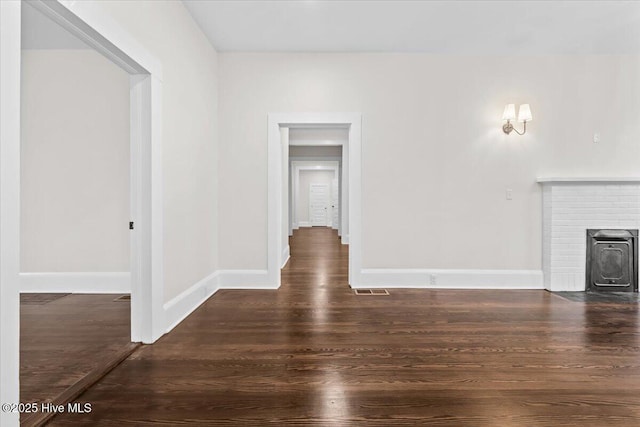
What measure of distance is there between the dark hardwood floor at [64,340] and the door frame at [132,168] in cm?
29

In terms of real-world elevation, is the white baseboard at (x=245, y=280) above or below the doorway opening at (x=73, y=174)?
below

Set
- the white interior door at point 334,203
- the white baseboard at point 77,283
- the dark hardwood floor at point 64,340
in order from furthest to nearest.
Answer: the white interior door at point 334,203, the white baseboard at point 77,283, the dark hardwood floor at point 64,340

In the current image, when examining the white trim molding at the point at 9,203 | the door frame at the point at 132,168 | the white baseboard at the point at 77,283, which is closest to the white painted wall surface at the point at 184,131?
the door frame at the point at 132,168

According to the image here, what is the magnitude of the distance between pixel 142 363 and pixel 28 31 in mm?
3594

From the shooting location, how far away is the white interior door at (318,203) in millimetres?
16031

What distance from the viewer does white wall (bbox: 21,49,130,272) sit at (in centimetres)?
401

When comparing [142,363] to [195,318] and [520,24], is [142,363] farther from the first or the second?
[520,24]

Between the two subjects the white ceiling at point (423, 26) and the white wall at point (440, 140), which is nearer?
the white ceiling at point (423, 26)

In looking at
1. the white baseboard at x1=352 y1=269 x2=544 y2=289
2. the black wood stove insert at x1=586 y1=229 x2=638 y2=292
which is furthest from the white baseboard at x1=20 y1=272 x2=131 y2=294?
the black wood stove insert at x1=586 y1=229 x2=638 y2=292

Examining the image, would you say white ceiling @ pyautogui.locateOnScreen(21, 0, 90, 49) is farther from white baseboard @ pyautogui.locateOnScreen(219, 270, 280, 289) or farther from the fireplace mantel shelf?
the fireplace mantel shelf

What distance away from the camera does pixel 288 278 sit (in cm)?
493

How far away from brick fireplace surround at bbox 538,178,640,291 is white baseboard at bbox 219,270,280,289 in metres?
3.29

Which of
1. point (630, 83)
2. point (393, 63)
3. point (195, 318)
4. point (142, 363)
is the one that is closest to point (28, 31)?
point (195, 318)

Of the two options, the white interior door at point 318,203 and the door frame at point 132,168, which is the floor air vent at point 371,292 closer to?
the door frame at point 132,168
